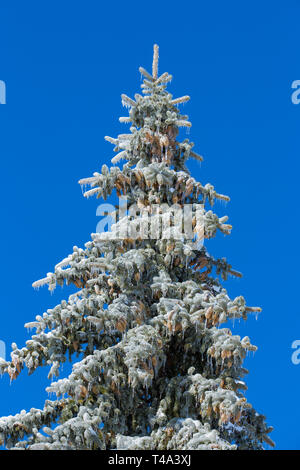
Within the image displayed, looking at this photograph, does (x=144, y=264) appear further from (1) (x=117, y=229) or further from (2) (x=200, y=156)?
(2) (x=200, y=156)

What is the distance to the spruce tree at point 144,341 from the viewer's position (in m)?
8.52

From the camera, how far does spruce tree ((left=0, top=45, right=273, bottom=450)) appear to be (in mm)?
8523

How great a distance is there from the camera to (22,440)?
9.11m

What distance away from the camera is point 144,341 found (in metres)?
8.76

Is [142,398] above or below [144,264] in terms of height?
below

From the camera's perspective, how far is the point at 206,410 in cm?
847

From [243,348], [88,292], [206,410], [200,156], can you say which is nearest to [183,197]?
[200,156]

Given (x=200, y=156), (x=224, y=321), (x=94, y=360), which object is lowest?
(x=94, y=360)
